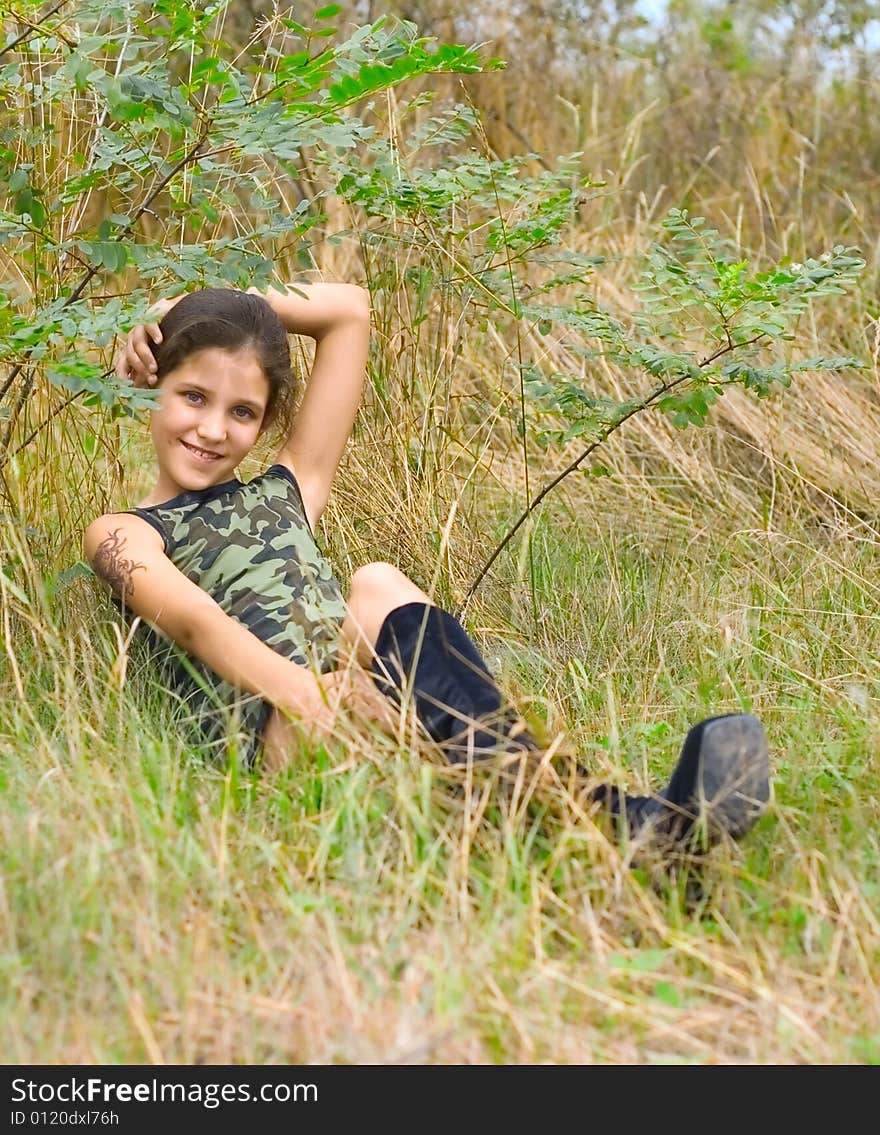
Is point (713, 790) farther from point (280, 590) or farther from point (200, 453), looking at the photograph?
point (200, 453)

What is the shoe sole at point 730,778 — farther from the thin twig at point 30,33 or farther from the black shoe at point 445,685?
the thin twig at point 30,33

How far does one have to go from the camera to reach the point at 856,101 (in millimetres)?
5539

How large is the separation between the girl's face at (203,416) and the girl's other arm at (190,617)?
151 millimetres

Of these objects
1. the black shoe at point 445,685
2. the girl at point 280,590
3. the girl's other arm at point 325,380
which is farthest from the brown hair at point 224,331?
the black shoe at point 445,685

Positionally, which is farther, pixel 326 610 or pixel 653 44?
pixel 653 44

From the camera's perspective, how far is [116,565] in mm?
2400

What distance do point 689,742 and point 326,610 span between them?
2.55ft

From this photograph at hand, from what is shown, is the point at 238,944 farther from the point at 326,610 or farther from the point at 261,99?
the point at 261,99

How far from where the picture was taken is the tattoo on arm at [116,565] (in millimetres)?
2379

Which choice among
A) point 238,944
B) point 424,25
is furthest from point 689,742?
point 424,25

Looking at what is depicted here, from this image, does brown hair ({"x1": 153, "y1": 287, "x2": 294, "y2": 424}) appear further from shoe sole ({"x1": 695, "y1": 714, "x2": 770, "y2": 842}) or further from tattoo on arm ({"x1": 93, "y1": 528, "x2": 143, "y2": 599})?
shoe sole ({"x1": 695, "y1": 714, "x2": 770, "y2": 842})

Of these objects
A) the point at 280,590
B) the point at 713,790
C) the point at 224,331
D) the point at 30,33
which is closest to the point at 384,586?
the point at 280,590

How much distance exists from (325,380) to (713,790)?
1265 mm

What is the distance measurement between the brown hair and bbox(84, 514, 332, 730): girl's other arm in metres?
0.33
